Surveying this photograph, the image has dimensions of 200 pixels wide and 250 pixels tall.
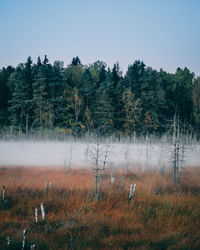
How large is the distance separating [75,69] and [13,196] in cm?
4986

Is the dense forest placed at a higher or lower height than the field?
higher

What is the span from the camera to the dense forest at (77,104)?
3953cm

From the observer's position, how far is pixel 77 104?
43.5 m

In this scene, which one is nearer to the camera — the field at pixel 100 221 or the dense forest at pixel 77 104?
the field at pixel 100 221

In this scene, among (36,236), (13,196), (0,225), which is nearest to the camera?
(36,236)

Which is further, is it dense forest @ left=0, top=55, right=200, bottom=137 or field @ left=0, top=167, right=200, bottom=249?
dense forest @ left=0, top=55, right=200, bottom=137

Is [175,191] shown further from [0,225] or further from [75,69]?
[75,69]

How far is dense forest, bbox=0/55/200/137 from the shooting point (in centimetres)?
3953

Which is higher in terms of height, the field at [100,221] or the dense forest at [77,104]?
the dense forest at [77,104]

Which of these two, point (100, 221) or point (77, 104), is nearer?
point (100, 221)

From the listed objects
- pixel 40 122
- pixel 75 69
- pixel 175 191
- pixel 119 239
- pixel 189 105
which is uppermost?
pixel 75 69

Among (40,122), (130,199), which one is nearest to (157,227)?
(130,199)

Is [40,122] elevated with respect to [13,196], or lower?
elevated

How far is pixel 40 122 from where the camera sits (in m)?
38.4
